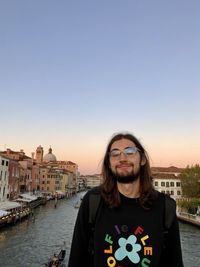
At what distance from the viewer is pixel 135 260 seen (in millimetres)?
2088

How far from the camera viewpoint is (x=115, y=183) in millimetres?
2402

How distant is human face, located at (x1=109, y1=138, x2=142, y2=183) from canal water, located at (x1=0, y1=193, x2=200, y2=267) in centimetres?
1703

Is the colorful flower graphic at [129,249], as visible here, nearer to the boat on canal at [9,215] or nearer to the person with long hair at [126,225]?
the person with long hair at [126,225]

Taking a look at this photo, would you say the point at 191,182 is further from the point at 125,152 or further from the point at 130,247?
the point at 130,247

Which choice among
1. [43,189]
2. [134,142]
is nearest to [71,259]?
[134,142]

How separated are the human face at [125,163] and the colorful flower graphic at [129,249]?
417mm

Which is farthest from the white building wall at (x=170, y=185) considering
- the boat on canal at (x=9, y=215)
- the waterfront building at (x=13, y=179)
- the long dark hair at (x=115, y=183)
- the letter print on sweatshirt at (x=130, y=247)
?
the letter print on sweatshirt at (x=130, y=247)

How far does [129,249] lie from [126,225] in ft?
0.51

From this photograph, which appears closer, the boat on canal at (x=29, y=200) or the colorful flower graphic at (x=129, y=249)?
the colorful flower graphic at (x=129, y=249)

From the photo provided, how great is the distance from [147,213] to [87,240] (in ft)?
1.54

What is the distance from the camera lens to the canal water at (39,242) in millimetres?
19828

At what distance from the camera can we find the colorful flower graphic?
2094mm

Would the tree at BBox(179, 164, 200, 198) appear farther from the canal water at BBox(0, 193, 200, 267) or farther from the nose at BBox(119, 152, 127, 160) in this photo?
the nose at BBox(119, 152, 127, 160)

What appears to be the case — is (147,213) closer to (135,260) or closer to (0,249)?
(135,260)
